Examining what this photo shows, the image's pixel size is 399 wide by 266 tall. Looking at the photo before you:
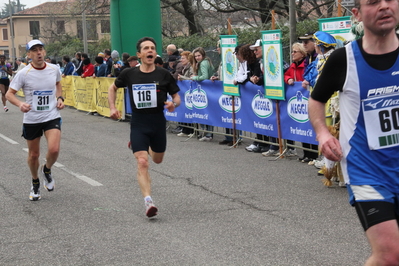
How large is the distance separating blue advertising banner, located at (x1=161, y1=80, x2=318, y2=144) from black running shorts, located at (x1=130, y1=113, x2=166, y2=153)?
3593 millimetres

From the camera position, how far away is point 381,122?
350cm

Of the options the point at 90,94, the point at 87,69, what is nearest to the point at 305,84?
the point at 90,94

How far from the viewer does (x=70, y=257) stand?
18.6ft

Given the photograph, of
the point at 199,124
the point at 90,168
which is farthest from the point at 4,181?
the point at 199,124

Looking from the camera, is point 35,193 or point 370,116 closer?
point 370,116

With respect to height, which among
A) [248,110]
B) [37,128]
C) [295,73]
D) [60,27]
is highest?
[60,27]

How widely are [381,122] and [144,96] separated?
14.0 ft

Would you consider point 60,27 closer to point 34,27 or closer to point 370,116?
point 34,27

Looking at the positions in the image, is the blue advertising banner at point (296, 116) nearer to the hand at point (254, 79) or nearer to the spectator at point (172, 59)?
the hand at point (254, 79)

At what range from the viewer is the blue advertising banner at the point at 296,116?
10680 millimetres

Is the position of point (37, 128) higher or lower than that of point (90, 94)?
Result: higher

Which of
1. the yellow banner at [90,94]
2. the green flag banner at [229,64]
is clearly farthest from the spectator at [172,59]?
the green flag banner at [229,64]

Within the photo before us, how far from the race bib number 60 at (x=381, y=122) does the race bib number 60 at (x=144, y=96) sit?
4.24 m

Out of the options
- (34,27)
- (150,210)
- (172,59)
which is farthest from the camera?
(34,27)
